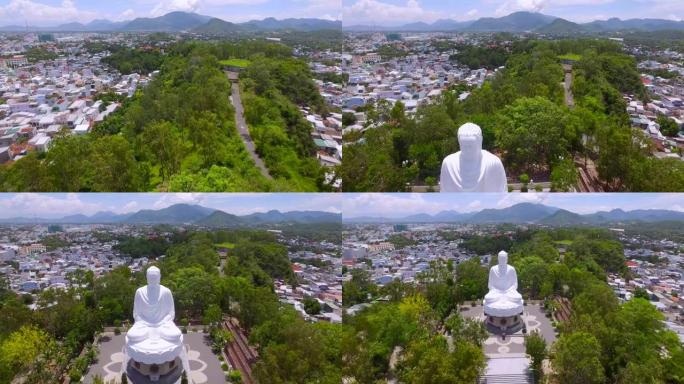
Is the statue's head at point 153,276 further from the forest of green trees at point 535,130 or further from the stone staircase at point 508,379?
the stone staircase at point 508,379

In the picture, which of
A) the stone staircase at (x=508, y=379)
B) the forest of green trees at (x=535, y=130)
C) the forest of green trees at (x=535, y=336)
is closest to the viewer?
the forest of green trees at (x=535, y=336)

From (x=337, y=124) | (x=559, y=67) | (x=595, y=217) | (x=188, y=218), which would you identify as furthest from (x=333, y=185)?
(x=559, y=67)

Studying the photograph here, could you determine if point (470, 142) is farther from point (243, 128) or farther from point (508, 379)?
point (243, 128)

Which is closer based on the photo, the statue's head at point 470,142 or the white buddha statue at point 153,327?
the statue's head at point 470,142

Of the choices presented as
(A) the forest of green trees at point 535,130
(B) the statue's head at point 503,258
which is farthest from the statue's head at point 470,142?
(B) the statue's head at point 503,258

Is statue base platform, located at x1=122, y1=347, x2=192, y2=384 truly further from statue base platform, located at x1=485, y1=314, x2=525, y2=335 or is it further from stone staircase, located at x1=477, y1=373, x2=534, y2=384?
statue base platform, located at x1=485, y1=314, x2=525, y2=335

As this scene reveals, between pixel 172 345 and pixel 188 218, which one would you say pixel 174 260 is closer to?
pixel 188 218

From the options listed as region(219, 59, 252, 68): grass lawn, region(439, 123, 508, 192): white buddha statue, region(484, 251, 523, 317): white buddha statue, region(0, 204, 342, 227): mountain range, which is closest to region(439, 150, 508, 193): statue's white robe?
region(439, 123, 508, 192): white buddha statue
